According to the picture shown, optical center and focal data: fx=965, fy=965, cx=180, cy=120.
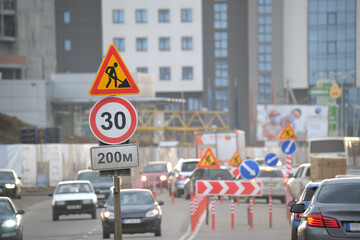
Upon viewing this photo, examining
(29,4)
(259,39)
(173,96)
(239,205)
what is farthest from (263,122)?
(239,205)

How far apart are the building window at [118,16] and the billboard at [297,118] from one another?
24014 mm

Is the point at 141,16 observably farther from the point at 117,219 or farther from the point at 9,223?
the point at 117,219

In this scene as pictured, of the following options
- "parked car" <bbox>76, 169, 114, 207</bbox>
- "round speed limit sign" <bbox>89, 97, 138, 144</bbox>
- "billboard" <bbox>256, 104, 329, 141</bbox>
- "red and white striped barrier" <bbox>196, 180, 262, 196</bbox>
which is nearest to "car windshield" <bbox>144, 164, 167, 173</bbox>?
"parked car" <bbox>76, 169, 114, 207</bbox>

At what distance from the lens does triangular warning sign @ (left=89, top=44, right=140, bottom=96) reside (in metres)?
9.94

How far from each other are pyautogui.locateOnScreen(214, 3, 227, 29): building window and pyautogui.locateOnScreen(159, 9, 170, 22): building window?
62.5ft

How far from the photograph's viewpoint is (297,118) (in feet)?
311

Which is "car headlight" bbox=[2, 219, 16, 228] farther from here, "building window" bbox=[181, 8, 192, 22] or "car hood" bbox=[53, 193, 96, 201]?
"building window" bbox=[181, 8, 192, 22]

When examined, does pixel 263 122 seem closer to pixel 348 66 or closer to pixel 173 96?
pixel 173 96

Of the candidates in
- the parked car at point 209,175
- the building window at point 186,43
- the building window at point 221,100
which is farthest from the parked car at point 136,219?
the building window at point 221,100

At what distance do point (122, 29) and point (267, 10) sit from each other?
24.0m

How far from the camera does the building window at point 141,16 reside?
111m

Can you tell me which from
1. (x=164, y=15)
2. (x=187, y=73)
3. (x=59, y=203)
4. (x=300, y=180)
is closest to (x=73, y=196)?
(x=59, y=203)

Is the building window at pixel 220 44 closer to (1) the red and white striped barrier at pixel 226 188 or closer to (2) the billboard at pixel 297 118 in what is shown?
(2) the billboard at pixel 297 118

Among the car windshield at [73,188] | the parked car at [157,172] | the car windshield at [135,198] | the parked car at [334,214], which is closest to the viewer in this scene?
the parked car at [334,214]
